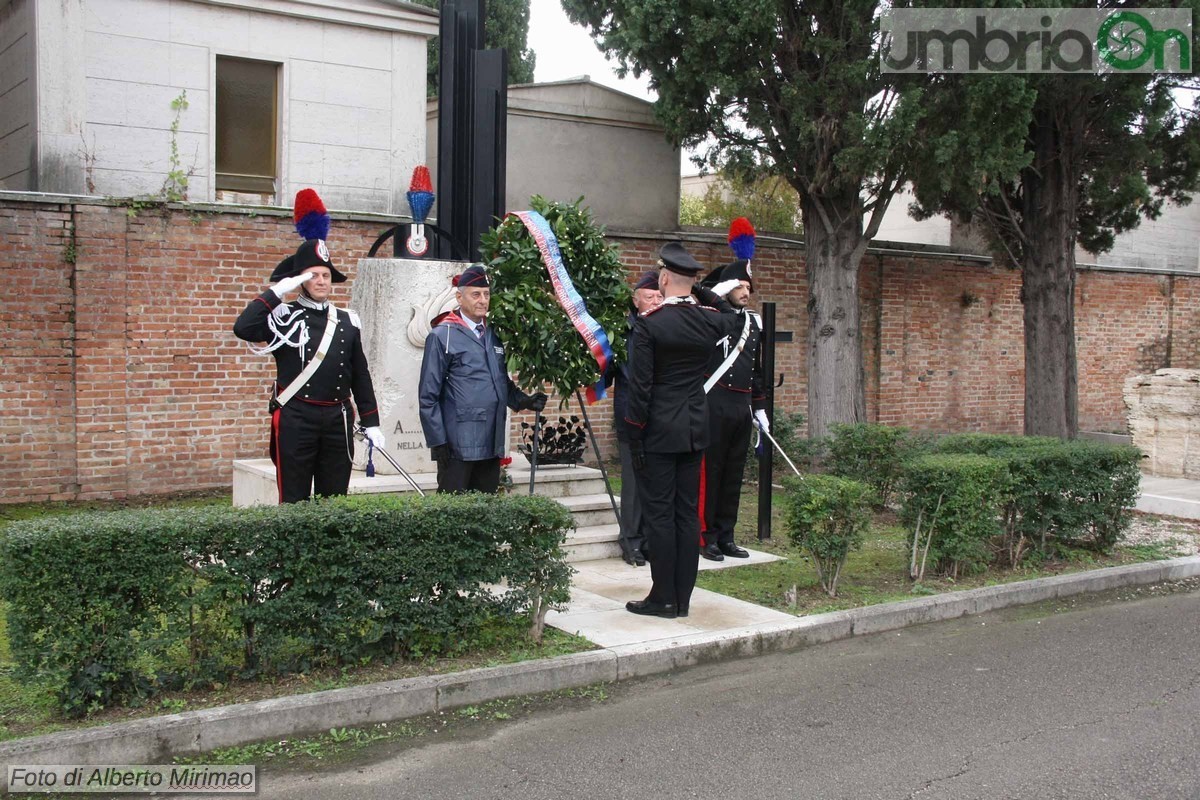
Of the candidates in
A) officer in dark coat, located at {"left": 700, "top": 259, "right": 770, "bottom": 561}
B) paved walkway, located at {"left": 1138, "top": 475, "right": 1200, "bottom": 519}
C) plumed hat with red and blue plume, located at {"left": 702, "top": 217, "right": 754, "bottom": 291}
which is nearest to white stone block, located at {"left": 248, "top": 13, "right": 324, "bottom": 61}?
plumed hat with red and blue plume, located at {"left": 702, "top": 217, "right": 754, "bottom": 291}

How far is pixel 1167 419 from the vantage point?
13.1m

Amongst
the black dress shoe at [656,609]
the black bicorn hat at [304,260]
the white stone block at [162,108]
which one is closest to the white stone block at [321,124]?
the white stone block at [162,108]

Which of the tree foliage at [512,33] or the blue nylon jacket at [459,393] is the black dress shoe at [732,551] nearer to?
the blue nylon jacket at [459,393]

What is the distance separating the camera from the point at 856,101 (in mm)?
12281

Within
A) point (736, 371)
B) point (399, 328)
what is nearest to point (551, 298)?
point (399, 328)

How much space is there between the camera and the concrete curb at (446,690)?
14.5ft

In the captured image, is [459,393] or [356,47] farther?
[356,47]

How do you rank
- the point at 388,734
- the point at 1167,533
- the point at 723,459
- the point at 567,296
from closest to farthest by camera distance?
the point at 388,734, the point at 567,296, the point at 723,459, the point at 1167,533

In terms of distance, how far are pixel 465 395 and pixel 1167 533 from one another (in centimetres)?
699

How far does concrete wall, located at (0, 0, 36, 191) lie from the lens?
436 inches

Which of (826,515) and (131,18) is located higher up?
(131,18)

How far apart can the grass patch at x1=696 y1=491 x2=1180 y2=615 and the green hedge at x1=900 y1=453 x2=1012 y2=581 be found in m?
0.16

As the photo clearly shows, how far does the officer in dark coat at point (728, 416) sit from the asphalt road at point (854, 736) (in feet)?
6.35

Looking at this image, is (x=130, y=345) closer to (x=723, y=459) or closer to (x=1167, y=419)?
(x=723, y=459)
